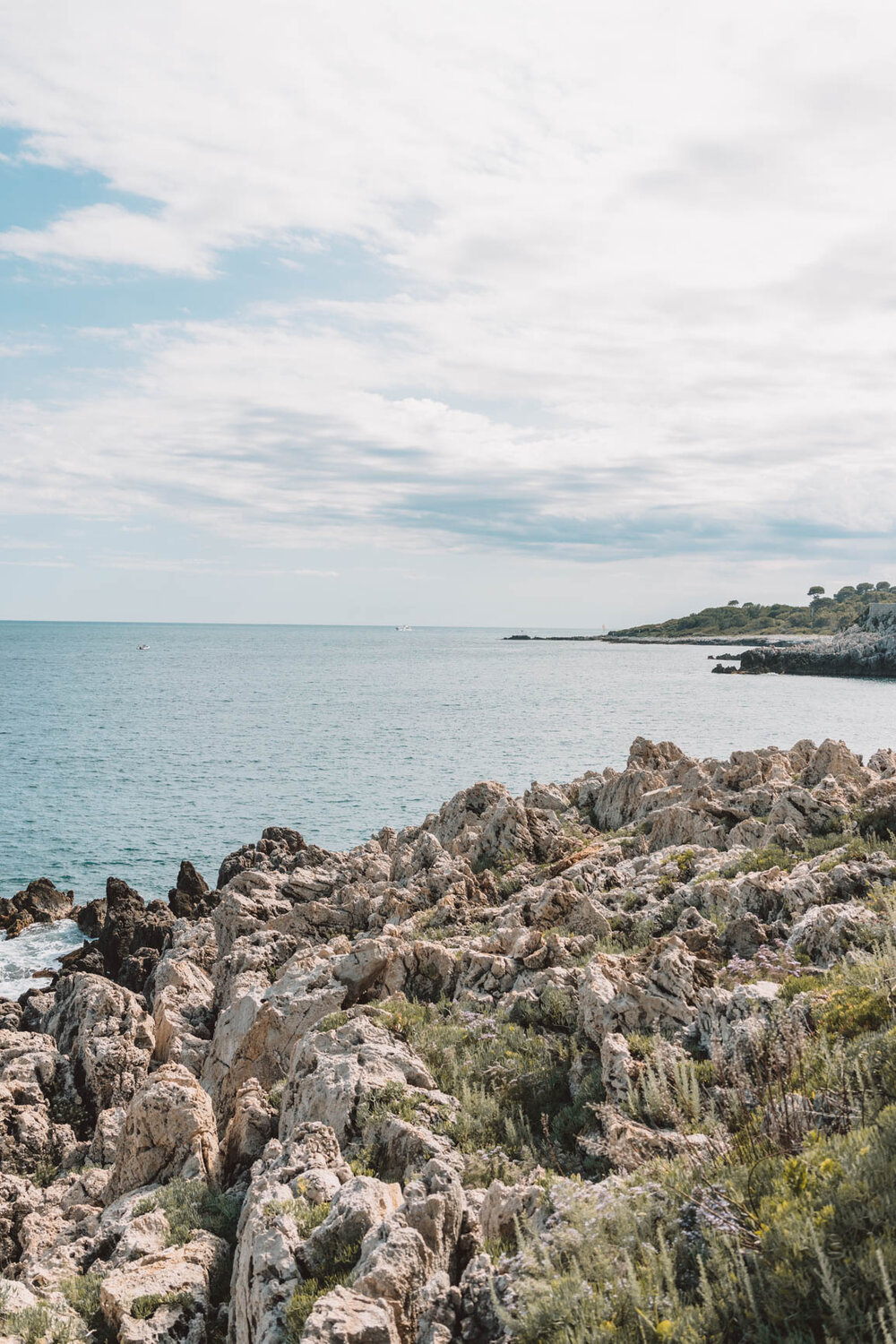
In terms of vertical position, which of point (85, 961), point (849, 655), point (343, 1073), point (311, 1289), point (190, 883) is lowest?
point (85, 961)

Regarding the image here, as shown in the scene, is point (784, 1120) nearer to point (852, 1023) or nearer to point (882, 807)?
point (852, 1023)

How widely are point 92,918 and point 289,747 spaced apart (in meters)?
44.6

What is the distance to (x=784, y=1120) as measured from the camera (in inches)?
278

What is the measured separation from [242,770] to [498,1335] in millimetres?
63943

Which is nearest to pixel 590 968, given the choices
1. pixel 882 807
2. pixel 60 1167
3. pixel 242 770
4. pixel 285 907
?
pixel 882 807

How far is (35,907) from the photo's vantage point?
3759 cm

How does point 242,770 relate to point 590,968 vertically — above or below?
below

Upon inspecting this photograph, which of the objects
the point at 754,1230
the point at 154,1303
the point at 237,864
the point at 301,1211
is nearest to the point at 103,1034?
the point at 154,1303

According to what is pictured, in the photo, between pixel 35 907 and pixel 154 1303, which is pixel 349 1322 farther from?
pixel 35 907

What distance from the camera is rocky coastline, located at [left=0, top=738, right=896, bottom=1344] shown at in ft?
19.8

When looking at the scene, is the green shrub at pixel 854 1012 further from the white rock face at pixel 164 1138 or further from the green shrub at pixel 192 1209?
the white rock face at pixel 164 1138

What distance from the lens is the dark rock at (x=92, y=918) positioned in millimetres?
35156

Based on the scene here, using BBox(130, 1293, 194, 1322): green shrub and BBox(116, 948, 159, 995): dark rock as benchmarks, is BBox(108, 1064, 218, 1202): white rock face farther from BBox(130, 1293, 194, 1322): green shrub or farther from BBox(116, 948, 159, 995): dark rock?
BBox(116, 948, 159, 995): dark rock

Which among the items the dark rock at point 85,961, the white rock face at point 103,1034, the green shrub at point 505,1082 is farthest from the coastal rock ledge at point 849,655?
the green shrub at point 505,1082
